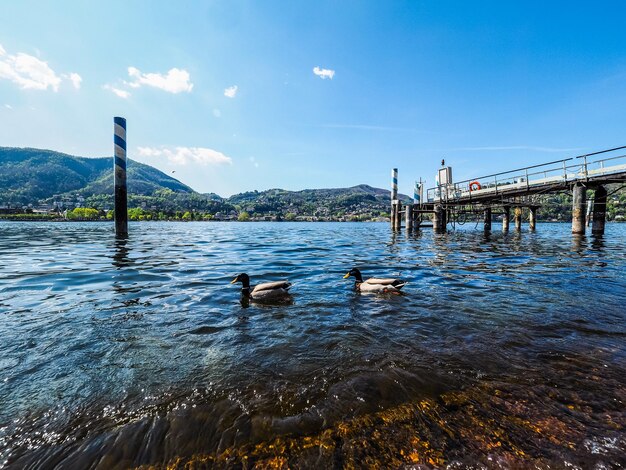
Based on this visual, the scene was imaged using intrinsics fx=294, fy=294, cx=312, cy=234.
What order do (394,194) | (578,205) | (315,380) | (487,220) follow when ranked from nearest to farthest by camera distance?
(315,380) < (578,205) < (487,220) < (394,194)

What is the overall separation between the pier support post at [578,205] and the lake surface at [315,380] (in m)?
21.3

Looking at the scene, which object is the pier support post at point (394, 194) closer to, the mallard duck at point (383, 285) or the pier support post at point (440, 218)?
the pier support post at point (440, 218)

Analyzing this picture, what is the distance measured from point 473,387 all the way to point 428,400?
2.42ft

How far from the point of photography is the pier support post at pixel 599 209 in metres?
25.2

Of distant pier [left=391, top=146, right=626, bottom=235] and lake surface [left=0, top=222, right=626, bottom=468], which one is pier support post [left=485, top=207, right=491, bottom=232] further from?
lake surface [left=0, top=222, right=626, bottom=468]

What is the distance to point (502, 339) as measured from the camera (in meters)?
5.35

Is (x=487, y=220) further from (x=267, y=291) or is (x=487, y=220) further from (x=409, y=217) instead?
(x=267, y=291)

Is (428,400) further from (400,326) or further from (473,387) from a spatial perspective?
(400,326)

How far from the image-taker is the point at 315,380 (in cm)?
415

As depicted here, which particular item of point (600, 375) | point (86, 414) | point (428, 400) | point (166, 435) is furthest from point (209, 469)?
point (600, 375)

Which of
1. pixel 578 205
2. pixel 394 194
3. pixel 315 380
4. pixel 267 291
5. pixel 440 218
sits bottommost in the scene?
pixel 315 380

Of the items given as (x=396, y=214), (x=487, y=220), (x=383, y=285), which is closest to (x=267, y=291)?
(x=383, y=285)

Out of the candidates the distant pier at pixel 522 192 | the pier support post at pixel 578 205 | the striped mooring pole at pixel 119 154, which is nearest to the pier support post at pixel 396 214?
the distant pier at pixel 522 192

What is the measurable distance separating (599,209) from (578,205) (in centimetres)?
435
